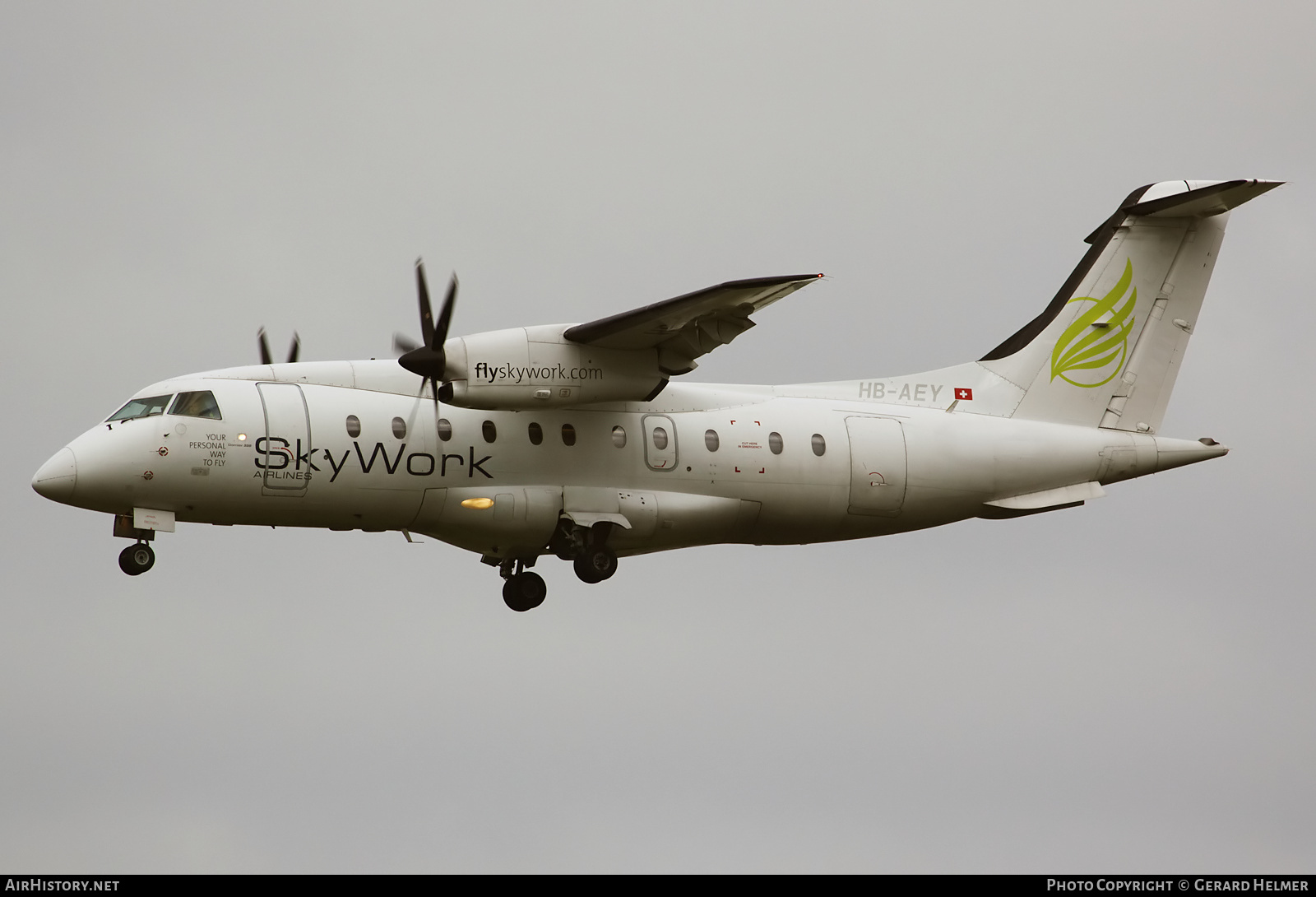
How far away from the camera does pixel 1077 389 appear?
87.5 ft

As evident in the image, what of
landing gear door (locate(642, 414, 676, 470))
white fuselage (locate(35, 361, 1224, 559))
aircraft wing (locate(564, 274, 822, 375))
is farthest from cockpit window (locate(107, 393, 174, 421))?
landing gear door (locate(642, 414, 676, 470))

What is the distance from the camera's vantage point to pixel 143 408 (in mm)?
21938

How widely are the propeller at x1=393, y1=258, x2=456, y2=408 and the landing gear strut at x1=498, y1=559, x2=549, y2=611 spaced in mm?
3052

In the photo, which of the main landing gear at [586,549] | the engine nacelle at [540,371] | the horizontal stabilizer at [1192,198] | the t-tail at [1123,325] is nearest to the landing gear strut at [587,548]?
the main landing gear at [586,549]

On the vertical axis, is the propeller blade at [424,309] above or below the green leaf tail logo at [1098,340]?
below

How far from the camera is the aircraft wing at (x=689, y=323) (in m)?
21.7

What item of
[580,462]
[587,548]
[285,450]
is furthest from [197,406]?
[587,548]

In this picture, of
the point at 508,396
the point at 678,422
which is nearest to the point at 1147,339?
the point at 678,422

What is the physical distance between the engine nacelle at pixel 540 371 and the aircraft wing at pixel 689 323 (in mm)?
196

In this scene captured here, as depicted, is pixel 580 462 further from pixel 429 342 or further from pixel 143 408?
pixel 143 408

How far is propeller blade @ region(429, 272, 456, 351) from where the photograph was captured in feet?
72.2

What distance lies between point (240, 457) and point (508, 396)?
3.53 m

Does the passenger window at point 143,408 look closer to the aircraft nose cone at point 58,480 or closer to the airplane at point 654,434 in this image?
the airplane at point 654,434

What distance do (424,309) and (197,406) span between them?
10.5 ft
